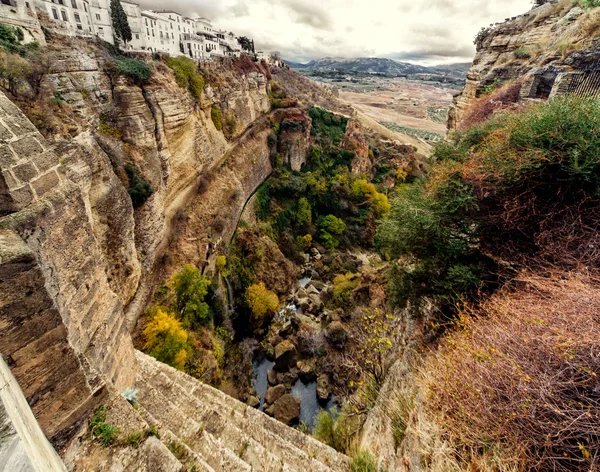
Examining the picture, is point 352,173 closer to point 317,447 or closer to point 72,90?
point 72,90

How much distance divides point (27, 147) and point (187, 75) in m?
22.3

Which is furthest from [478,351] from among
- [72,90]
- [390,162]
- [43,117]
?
[390,162]

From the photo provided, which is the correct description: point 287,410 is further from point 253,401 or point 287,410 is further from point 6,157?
point 6,157

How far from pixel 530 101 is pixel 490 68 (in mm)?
8689

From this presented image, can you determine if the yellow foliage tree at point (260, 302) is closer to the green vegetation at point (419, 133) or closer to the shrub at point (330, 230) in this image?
the shrub at point (330, 230)

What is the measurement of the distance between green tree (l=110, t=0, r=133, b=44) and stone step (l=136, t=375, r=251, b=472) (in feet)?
82.7

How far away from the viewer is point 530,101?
12422mm

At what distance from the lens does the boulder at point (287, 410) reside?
1625cm

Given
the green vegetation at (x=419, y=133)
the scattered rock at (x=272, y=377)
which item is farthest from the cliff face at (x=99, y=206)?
the green vegetation at (x=419, y=133)

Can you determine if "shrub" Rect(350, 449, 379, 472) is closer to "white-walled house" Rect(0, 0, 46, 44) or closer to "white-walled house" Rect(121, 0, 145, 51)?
"white-walled house" Rect(0, 0, 46, 44)

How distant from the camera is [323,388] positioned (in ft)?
59.3

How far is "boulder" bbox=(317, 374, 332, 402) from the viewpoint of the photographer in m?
17.7

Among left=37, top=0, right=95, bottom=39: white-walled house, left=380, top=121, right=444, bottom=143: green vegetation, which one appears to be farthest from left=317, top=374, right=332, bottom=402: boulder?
left=380, top=121, right=444, bottom=143: green vegetation

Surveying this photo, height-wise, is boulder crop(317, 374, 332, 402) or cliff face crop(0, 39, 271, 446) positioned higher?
cliff face crop(0, 39, 271, 446)
